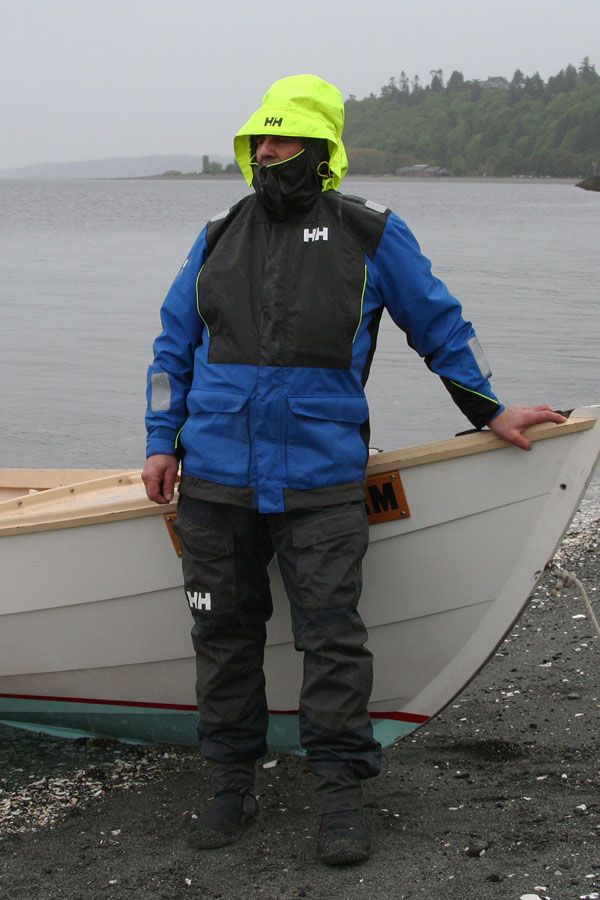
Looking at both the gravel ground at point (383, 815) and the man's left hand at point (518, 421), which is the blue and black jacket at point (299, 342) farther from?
the gravel ground at point (383, 815)

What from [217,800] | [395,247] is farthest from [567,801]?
[395,247]

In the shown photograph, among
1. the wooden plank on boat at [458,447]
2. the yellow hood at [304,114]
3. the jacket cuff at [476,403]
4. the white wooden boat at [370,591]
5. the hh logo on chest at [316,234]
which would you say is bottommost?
the white wooden boat at [370,591]

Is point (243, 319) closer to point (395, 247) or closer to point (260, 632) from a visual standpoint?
point (395, 247)

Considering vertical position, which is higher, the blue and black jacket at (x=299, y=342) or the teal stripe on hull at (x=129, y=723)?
the blue and black jacket at (x=299, y=342)

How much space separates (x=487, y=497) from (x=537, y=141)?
138547mm

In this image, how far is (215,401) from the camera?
350 centimetres

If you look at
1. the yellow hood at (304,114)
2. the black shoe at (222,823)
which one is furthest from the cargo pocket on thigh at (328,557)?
the yellow hood at (304,114)

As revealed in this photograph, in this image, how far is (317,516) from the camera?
3.49m

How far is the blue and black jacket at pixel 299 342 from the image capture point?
11.3ft

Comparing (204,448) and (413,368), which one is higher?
(204,448)

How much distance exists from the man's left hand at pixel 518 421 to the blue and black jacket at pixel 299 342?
0.12ft

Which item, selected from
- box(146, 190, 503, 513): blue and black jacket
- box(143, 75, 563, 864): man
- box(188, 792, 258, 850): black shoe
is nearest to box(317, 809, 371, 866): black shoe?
box(143, 75, 563, 864): man

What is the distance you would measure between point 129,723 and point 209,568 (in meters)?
1.23

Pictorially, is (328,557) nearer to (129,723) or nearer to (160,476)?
(160,476)
